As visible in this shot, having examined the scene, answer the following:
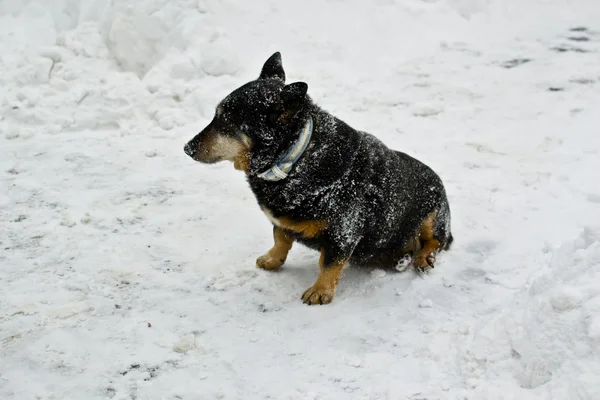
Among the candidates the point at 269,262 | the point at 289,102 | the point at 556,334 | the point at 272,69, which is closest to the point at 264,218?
the point at 269,262

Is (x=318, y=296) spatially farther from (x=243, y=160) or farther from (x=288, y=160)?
(x=243, y=160)

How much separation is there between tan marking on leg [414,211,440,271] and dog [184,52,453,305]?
0.38 m

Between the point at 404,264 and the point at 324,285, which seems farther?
the point at 404,264

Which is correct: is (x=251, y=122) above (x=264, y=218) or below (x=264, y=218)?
above

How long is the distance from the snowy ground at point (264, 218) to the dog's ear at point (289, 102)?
132 centimetres

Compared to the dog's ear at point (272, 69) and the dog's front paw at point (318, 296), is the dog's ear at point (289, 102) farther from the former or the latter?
the dog's front paw at point (318, 296)

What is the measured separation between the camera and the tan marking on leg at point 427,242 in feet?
14.6

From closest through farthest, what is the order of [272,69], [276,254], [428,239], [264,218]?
[272,69], [276,254], [428,239], [264,218]

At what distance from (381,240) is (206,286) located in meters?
1.37

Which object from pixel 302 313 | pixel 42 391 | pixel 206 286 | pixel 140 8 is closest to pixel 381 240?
pixel 302 313

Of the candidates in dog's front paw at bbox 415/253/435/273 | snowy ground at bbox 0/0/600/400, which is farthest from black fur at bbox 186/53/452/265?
snowy ground at bbox 0/0/600/400

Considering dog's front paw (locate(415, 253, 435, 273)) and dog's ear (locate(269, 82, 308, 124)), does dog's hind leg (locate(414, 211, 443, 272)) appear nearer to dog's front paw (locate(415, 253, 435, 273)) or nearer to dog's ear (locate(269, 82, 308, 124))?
dog's front paw (locate(415, 253, 435, 273))

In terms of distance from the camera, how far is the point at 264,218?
5281 millimetres

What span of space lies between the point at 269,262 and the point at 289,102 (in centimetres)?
138
